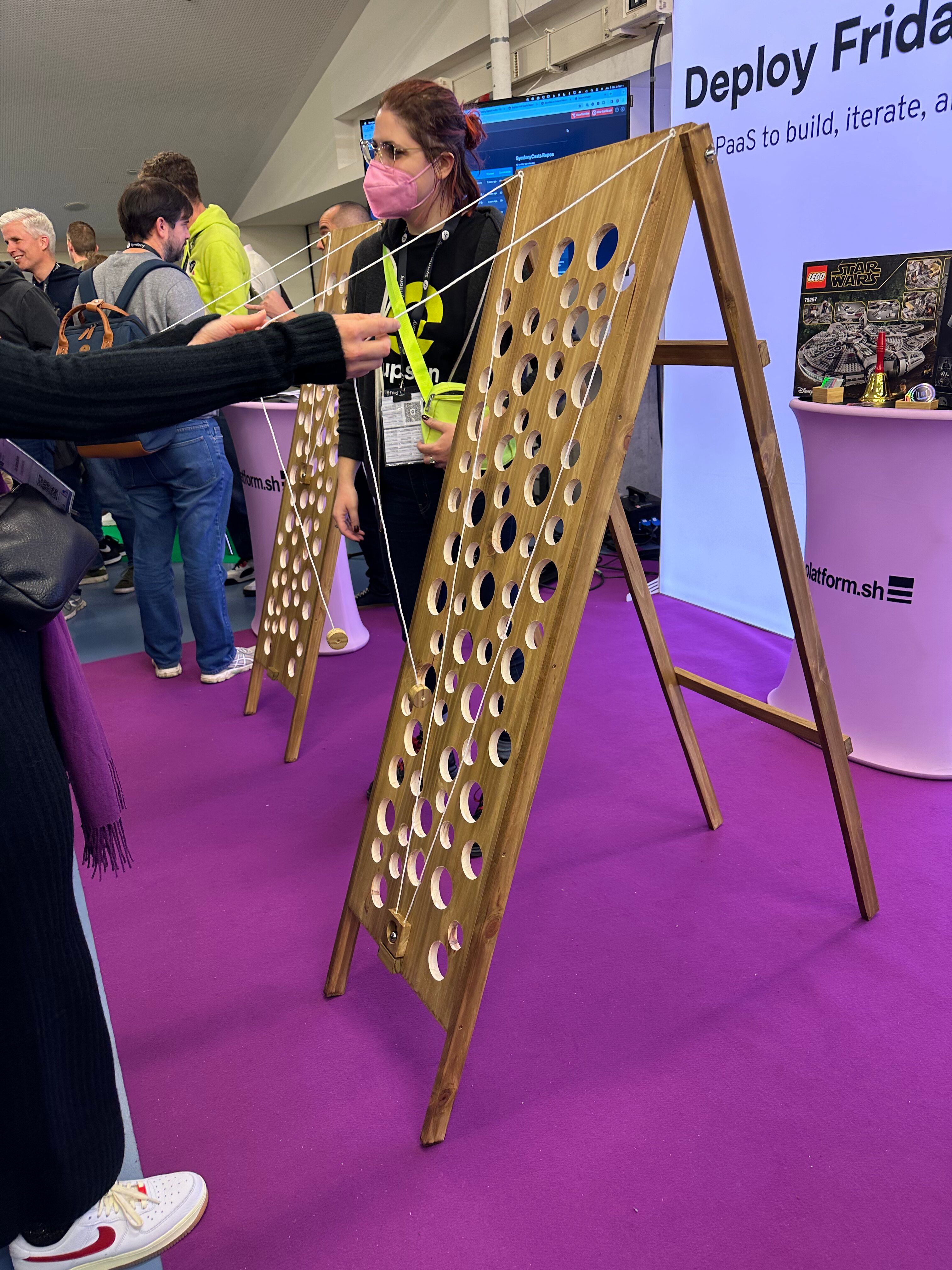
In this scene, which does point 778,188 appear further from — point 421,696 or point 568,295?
point 421,696

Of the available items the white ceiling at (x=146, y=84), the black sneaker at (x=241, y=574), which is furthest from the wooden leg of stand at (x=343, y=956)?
the white ceiling at (x=146, y=84)

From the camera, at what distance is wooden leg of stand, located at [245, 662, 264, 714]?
2980 millimetres

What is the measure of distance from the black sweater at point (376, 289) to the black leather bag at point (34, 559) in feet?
2.66

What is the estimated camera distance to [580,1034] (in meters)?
1.58

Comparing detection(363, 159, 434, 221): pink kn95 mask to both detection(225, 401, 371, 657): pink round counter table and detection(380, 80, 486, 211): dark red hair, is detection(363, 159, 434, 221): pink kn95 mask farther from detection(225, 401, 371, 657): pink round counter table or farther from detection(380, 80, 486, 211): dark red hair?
detection(225, 401, 371, 657): pink round counter table

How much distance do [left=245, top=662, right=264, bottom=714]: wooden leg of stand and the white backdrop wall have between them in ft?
5.73

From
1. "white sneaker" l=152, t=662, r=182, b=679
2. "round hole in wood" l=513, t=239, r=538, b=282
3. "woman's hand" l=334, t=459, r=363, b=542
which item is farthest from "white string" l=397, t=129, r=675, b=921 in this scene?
"white sneaker" l=152, t=662, r=182, b=679

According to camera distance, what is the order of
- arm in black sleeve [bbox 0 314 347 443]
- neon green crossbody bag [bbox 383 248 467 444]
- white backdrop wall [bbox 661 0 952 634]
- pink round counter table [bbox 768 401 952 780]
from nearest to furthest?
arm in black sleeve [bbox 0 314 347 443]
neon green crossbody bag [bbox 383 248 467 444]
pink round counter table [bbox 768 401 952 780]
white backdrop wall [bbox 661 0 952 634]

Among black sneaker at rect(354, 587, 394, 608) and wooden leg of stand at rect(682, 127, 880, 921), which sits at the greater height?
wooden leg of stand at rect(682, 127, 880, 921)

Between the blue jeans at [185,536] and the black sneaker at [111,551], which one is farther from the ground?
the blue jeans at [185,536]

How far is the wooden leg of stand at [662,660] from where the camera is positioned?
6.06 feet

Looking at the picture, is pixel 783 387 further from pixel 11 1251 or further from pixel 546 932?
pixel 11 1251

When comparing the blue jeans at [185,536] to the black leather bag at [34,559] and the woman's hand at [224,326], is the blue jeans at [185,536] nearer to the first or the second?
the woman's hand at [224,326]

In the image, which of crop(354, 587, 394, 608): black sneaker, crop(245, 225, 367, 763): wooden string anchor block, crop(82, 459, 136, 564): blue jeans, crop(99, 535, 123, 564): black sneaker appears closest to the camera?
crop(245, 225, 367, 763): wooden string anchor block
